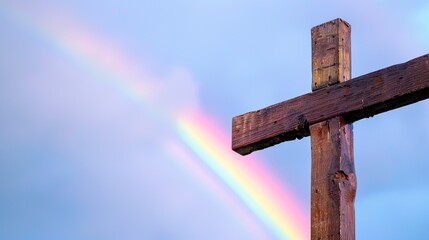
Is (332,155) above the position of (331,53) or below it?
below

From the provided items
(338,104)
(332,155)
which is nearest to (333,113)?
(338,104)

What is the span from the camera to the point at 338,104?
447 cm

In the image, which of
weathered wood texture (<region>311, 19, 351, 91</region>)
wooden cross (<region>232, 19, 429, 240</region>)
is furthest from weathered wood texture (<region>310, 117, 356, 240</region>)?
weathered wood texture (<region>311, 19, 351, 91</region>)

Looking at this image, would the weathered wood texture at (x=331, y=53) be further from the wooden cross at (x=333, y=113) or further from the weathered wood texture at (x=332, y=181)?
the weathered wood texture at (x=332, y=181)

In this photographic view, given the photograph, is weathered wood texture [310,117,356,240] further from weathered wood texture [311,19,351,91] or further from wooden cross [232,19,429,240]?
weathered wood texture [311,19,351,91]

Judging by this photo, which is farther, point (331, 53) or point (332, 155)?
point (331, 53)

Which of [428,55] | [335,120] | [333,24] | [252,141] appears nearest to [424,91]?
[428,55]

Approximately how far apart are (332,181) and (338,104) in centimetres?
44

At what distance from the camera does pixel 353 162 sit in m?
4.36

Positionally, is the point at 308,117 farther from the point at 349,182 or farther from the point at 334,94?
the point at 349,182

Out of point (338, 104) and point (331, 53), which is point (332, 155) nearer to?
point (338, 104)

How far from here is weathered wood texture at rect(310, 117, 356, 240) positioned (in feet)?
13.7

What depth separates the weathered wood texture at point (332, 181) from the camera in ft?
13.7

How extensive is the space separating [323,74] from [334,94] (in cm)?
20
